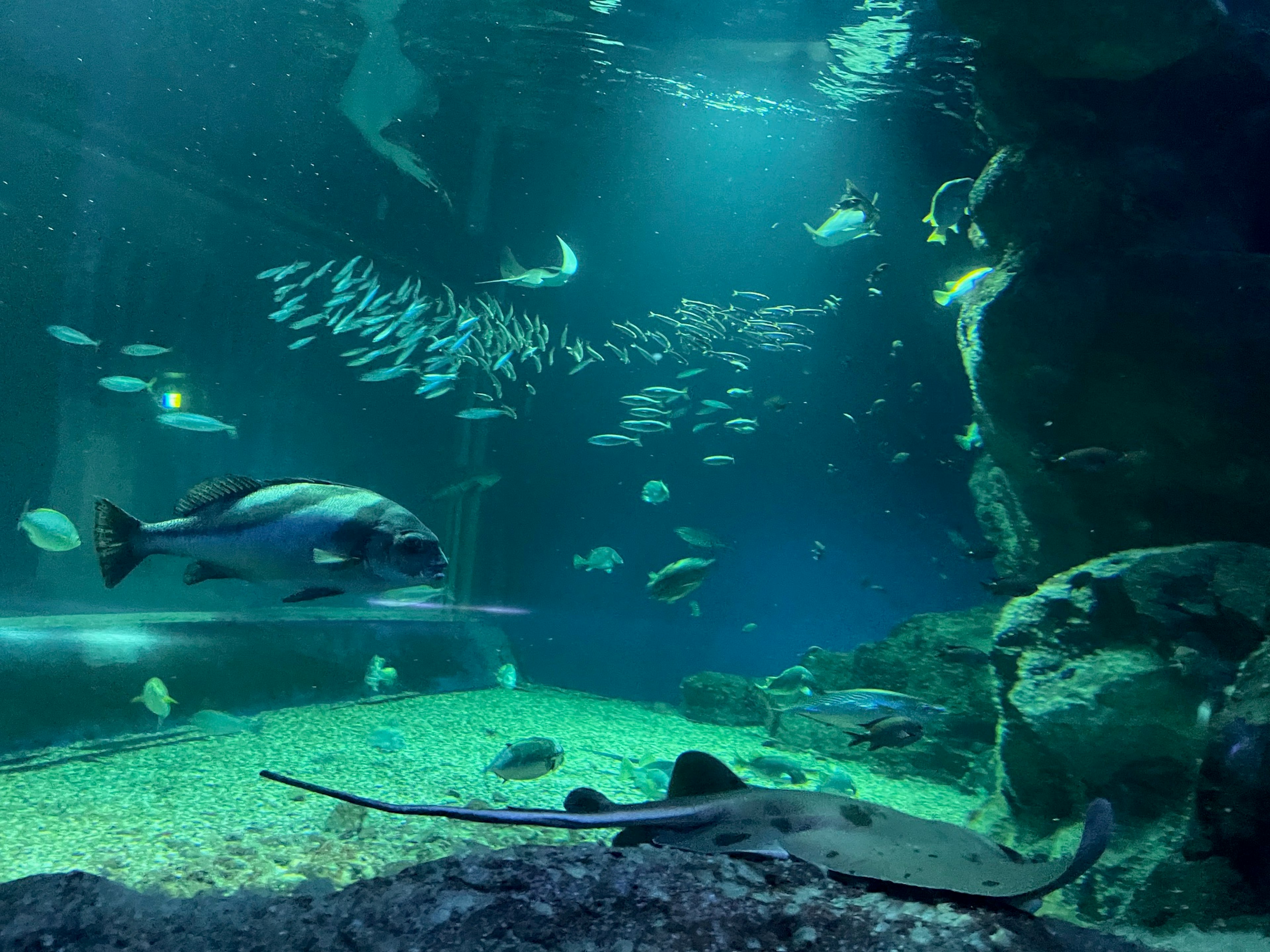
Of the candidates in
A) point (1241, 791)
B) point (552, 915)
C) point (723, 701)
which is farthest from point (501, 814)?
point (723, 701)

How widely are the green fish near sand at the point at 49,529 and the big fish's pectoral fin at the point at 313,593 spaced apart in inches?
255

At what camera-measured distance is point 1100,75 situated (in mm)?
6258

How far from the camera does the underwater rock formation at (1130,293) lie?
554cm

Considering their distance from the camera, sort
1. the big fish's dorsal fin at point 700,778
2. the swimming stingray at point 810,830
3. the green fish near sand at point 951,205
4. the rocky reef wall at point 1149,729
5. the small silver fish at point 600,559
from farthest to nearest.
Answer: the small silver fish at point 600,559 → the green fish near sand at point 951,205 → the rocky reef wall at point 1149,729 → the big fish's dorsal fin at point 700,778 → the swimming stingray at point 810,830

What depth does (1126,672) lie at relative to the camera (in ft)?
13.9

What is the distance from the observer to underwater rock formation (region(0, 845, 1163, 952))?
139 centimetres

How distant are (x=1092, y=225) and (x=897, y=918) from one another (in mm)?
7142

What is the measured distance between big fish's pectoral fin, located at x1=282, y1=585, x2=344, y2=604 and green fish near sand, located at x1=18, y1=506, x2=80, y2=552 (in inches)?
255

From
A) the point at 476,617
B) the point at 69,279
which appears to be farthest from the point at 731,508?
the point at 69,279

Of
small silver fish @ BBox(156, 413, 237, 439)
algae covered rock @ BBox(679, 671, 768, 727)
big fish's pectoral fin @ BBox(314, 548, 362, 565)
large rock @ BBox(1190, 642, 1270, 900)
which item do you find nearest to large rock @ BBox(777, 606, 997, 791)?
algae covered rock @ BBox(679, 671, 768, 727)

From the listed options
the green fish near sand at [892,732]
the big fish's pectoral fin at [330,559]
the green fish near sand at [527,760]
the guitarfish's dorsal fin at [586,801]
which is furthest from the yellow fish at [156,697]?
the green fish near sand at [892,732]

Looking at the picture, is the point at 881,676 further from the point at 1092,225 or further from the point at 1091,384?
the point at 1092,225

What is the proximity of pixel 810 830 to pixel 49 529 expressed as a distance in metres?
8.89

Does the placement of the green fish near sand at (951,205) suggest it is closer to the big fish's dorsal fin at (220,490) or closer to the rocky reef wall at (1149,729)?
the rocky reef wall at (1149,729)
